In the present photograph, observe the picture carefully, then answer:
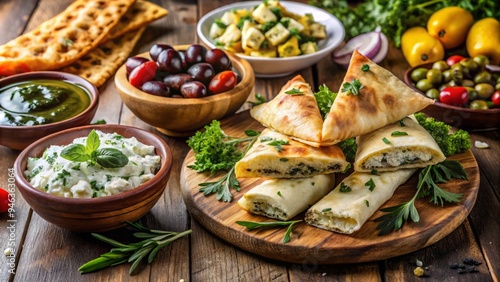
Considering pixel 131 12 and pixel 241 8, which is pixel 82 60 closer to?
pixel 131 12

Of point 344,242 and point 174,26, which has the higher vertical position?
point 344,242

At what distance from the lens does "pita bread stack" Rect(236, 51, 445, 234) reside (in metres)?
3.12

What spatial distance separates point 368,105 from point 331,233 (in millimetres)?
804

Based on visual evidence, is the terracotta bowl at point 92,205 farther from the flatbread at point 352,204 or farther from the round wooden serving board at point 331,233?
the flatbread at point 352,204

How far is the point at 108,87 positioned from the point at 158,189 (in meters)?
2.04

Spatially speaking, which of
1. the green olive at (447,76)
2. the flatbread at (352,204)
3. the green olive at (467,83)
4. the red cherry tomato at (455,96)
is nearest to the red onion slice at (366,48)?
the green olive at (447,76)

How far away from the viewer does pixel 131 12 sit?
18.9 ft

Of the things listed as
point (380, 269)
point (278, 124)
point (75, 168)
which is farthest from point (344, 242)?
point (75, 168)

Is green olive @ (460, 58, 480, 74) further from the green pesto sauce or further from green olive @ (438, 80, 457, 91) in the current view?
the green pesto sauce

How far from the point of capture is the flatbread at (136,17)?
5.47 metres

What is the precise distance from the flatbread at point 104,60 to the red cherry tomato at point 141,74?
2.77 feet

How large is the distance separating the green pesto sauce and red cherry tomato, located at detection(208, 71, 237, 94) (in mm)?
802

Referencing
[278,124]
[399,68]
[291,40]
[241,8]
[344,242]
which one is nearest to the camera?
[344,242]

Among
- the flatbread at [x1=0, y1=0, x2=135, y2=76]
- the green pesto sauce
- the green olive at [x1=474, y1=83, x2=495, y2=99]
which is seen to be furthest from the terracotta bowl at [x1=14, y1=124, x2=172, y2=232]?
the green olive at [x1=474, y1=83, x2=495, y2=99]
